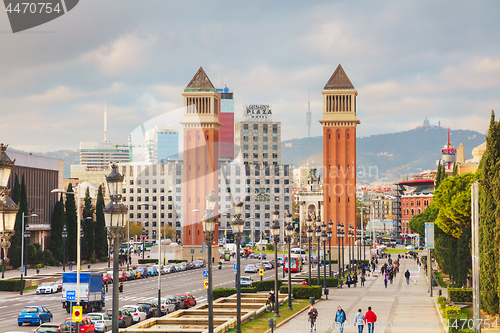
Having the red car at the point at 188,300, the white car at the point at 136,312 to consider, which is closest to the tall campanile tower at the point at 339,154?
the red car at the point at 188,300

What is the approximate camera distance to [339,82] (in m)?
116

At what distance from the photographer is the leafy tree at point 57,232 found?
9138 centimetres

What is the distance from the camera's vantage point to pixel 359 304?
4556 cm

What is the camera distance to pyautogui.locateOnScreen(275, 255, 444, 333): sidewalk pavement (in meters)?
33.7

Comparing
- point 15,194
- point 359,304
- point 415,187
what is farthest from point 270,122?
point 359,304

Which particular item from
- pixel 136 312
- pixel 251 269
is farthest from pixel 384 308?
pixel 251 269

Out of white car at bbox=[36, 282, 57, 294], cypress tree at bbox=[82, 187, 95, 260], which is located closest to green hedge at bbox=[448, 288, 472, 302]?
white car at bbox=[36, 282, 57, 294]

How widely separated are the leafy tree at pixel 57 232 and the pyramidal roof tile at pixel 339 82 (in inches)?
2083

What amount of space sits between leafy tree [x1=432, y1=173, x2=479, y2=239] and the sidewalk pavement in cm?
605

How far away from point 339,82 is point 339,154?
1352 centimetres

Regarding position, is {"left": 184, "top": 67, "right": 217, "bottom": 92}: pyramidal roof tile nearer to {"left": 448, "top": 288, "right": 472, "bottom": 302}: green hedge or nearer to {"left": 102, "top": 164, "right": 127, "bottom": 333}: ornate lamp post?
{"left": 448, "top": 288, "right": 472, "bottom": 302}: green hedge

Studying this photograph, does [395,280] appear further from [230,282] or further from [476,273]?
[476,273]

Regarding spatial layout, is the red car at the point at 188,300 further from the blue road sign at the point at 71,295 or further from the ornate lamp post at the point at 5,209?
the ornate lamp post at the point at 5,209

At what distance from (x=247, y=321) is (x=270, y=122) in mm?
154182
